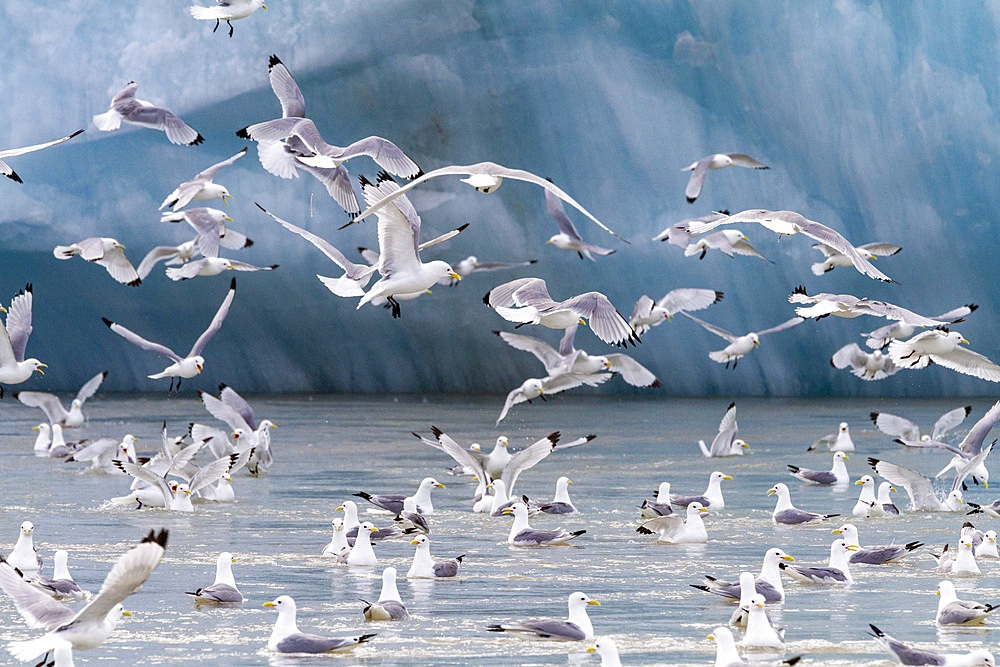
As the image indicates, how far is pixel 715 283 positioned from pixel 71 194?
2017 centimetres

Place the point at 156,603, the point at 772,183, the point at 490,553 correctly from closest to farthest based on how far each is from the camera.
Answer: the point at 156,603 < the point at 490,553 < the point at 772,183

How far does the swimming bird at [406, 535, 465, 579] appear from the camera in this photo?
11.5 m

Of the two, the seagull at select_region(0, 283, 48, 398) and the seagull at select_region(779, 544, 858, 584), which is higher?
the seagull at select_region(0, 283, 48, 398)

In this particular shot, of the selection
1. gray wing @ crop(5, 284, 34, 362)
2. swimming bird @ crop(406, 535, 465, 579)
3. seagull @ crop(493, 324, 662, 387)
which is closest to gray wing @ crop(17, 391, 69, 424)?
gray wing @ crop(5, 284, 34, 362)

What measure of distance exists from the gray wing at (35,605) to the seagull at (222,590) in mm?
2277

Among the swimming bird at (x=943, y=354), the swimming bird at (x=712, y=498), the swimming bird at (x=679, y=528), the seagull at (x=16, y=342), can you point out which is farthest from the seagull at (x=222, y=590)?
the swimming bird at (x=943, y=354)

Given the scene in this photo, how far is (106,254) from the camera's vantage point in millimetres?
19828

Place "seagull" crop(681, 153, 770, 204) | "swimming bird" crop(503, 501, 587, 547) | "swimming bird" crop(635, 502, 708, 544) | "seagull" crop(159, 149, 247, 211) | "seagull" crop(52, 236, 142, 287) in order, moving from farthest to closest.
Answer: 1. "seagull" crop(681, 153, 770, 204)
2. "seagull" crop(52, 236, 142, 287)
3. "seagull" crop(159, 149, 247, 211)
4. "swimming bird" crop(635, 502, 708, 544)
5. "swimming bird" crop(503, 501, 587, 547)

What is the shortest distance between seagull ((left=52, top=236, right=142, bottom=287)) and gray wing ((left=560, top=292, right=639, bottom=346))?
25.5 ft

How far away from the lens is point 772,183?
43.2 metres

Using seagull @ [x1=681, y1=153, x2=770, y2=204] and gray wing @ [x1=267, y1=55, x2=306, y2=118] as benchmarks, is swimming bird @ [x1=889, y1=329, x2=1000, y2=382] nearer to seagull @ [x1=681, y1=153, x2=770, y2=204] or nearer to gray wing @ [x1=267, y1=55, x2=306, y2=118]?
gray wing @ [x1=267, y1=55, x2=306, y2=118]

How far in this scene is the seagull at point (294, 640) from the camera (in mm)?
8609

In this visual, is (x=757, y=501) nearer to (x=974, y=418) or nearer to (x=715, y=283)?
(x=974, y=418)

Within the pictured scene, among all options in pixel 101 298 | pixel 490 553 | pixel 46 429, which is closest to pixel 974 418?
pixel 46 429
